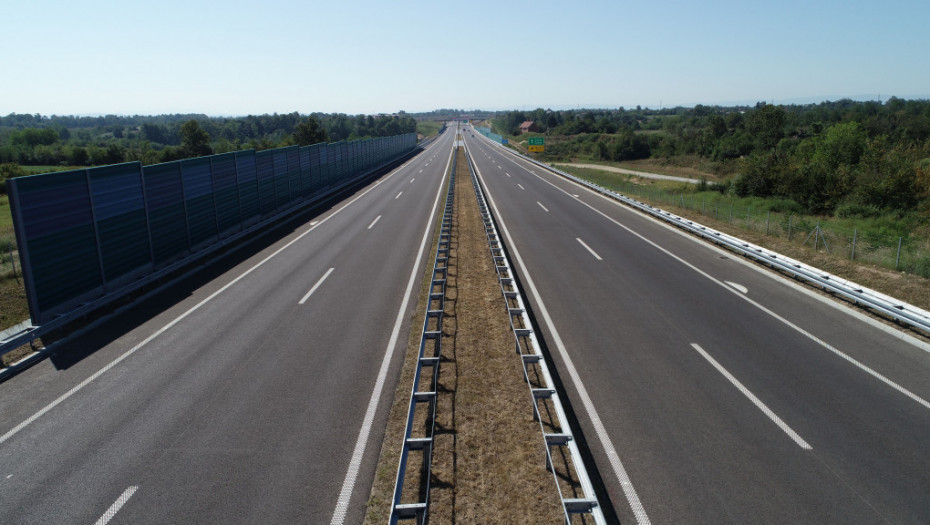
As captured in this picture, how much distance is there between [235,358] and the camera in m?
10.2

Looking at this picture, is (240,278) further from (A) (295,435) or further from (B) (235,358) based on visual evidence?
(A) (295,435)

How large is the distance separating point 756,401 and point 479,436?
186 inches

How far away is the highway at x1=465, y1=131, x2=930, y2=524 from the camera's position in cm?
639

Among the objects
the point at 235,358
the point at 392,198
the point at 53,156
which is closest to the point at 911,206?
the point at 392,198

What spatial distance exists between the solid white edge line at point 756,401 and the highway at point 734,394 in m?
0.03

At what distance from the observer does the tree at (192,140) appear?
7650cm

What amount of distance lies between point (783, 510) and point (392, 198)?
1191 inches

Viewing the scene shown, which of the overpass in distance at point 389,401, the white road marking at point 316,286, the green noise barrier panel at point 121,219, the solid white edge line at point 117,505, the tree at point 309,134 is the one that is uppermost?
the tree at point 309,134

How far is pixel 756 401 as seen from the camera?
8594 mm

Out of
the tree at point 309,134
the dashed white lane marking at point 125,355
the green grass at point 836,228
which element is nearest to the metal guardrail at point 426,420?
the dashed white lane marking at point 125,355

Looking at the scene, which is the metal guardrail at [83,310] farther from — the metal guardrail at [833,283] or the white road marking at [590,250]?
the metal guardrail at [833,283]

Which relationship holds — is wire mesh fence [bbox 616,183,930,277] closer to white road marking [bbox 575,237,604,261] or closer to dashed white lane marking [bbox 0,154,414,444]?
white road marking [bbox 575,237,604,261]

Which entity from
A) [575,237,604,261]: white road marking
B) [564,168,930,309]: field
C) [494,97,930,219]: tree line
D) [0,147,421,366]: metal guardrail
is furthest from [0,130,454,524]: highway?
[494,97,930,219]: tree line

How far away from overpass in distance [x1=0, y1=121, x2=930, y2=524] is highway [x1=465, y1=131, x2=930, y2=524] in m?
0.04
